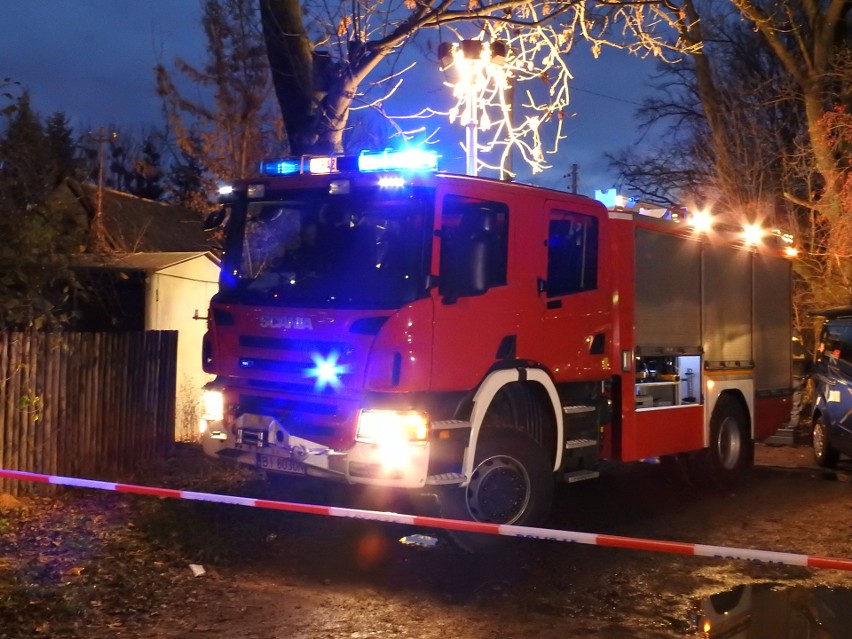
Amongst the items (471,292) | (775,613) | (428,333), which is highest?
(471,292)

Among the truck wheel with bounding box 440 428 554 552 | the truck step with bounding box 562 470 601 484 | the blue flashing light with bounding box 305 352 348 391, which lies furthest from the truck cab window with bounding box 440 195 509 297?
the truck step with bounding box 562 470 601 484

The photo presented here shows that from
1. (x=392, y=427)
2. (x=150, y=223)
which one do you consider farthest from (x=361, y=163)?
(x=150, y=223)

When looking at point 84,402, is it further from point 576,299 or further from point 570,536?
point 570,536

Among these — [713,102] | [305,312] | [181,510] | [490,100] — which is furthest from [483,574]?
[713,102]

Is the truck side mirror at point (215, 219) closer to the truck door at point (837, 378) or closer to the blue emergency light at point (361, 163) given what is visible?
the blue emergency light at point (361, 163)

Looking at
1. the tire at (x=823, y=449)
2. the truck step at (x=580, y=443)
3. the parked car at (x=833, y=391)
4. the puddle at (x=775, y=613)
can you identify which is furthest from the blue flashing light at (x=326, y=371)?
the tire at (x=823, y=449)

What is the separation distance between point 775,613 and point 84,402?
615cm

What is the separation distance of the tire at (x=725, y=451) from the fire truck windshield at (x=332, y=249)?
4.97 metres

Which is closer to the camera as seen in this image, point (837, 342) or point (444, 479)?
point (444, 479)

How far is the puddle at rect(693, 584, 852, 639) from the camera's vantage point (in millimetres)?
5484

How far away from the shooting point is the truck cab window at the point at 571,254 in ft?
24.9

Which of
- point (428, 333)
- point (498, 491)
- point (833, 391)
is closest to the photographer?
point (428, 333)

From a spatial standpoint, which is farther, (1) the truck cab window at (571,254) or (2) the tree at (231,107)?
(2) the tree at (231,107)

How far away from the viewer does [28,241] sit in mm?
7895
